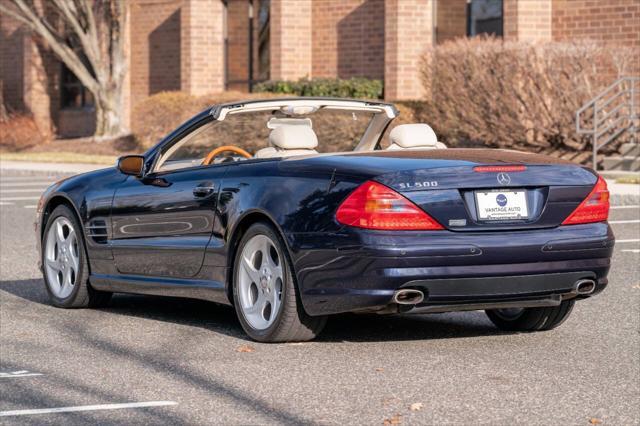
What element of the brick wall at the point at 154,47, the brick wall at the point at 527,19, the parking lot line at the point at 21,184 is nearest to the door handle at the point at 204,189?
the parking lot line at the point at 21,184

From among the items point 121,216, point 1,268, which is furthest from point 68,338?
point 1,268

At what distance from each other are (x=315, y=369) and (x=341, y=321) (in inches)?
71.5

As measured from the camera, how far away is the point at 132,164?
9.07 m

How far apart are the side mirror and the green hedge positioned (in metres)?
20.9

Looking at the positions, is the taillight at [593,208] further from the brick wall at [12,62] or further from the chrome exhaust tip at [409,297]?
the brick wall at [12,62]

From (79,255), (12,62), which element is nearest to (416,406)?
(79,255)

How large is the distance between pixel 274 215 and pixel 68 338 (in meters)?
1.56

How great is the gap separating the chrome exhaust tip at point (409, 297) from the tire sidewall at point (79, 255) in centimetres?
296

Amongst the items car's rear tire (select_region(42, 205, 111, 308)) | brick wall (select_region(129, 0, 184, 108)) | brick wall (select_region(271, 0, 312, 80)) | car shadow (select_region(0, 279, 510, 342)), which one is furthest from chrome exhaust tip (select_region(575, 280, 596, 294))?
brick wall (select_region(129, 0, 184, 108))

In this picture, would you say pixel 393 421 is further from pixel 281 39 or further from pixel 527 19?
pixel 281 39

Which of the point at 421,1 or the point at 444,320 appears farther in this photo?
the point at 421,1

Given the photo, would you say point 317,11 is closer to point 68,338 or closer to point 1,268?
Result: point 1,268

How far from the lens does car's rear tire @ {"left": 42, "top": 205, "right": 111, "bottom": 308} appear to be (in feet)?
31.3

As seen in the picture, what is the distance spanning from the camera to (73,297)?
9578mm
